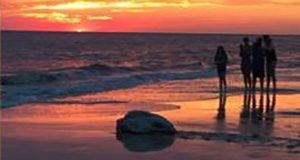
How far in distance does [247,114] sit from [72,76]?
2236 centimetres

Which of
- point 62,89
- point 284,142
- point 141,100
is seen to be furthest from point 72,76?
point 284,142

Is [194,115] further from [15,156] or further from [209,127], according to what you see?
[15,156]

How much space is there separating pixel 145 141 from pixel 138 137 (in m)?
0.52

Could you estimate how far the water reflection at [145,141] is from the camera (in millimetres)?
12273

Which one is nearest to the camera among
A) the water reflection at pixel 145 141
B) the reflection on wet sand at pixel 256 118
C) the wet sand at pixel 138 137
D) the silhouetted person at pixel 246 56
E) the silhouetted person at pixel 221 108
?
the wet sand at pixel 138 137

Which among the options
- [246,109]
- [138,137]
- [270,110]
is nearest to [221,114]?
[246,109]

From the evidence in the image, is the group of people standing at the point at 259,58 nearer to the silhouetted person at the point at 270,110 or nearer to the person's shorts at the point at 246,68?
the person's shorts at the point at 246,68

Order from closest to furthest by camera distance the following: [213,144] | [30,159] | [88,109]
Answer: [30,159]
[213,144]
[88,109]

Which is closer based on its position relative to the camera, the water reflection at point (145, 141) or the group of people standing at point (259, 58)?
the water reflection at point (145, 141)

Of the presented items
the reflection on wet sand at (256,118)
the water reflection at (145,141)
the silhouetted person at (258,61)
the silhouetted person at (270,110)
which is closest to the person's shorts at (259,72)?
the silhouetted person at (258,61)

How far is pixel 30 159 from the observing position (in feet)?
36.3

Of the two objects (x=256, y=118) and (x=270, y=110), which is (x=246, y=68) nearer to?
(x=270, y=110)

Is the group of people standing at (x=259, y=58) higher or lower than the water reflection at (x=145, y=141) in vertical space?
higher

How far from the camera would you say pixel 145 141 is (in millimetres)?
13117
